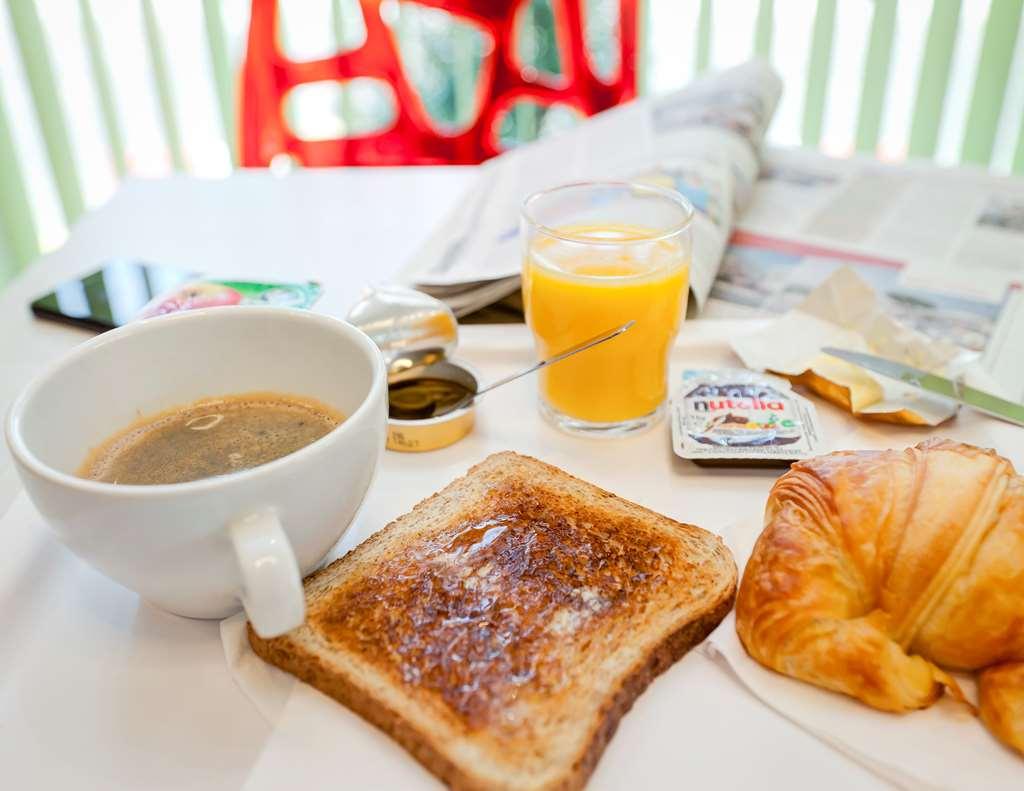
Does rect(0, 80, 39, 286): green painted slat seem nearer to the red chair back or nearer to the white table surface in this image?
the red chair back

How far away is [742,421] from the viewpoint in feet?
2.77

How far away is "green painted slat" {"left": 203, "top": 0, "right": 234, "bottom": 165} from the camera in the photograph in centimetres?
228

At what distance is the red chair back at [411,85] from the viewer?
2107 mm

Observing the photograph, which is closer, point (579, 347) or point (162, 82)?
point (579, 347)

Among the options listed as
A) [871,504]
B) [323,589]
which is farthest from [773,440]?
[323,589]

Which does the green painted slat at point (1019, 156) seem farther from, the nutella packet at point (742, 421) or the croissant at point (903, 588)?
the croissant at point (903, 588)

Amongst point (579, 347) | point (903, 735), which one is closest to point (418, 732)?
point (903, 735)

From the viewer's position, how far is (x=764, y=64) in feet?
5.24

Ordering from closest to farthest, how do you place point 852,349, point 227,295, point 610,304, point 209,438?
1. point 209,438
2. point 610,304
3. point 852,349
4. point 227,295

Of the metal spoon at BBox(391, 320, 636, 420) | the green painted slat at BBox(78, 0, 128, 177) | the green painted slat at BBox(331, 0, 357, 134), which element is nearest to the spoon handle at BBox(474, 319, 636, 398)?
the metal spoon at BBox(391, 320, 636, 420)

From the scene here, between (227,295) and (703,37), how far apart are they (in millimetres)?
1689

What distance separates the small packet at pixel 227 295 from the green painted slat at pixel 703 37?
61.7 inches

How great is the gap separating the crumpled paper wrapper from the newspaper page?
105 millimetres

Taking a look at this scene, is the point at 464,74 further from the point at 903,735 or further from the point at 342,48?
the point at 903,735
